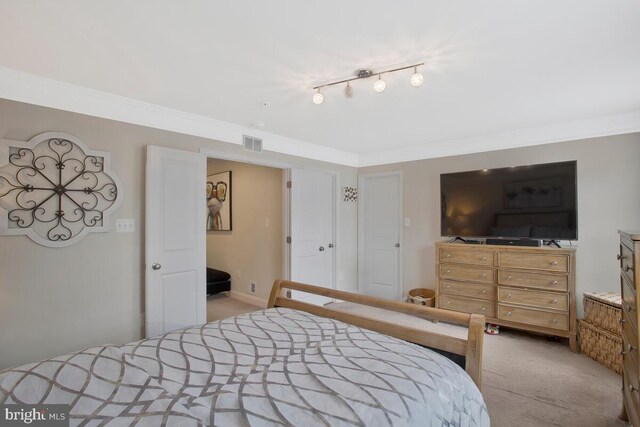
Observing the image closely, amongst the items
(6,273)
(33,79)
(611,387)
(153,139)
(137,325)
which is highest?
(33,79)

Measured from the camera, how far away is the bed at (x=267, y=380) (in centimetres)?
98

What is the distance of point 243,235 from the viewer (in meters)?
4.85

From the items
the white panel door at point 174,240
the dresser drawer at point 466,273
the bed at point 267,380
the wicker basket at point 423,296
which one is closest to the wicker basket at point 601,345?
the dresser drawer at point 466,273

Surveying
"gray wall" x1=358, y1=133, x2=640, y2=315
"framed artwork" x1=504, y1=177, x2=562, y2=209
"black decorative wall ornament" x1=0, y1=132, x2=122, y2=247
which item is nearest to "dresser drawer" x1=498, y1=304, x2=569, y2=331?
"gray wall" x1=358, y1=133, x2=640, y2=315

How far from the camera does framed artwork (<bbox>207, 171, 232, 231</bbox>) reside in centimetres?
505

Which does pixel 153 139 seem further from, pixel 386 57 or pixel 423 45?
pixel 423 45

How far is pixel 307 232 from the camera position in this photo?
4.22m

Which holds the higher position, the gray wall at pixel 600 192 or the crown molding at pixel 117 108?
the crown molding at pixel 117 108

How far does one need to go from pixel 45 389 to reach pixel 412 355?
1.41 meters

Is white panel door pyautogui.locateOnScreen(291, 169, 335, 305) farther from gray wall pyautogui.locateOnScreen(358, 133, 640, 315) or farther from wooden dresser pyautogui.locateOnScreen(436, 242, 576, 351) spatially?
gray wall pyautogui.locateOnScreen(358, 133, 640, 315)

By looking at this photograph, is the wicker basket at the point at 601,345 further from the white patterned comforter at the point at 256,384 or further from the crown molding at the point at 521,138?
the white patterned comforter at the point at 256,384

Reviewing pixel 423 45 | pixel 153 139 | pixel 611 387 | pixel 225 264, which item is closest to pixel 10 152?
pixel 153 139

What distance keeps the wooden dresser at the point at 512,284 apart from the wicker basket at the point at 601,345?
0.25ft

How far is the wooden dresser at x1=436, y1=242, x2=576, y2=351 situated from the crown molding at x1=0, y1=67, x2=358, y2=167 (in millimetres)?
2536
